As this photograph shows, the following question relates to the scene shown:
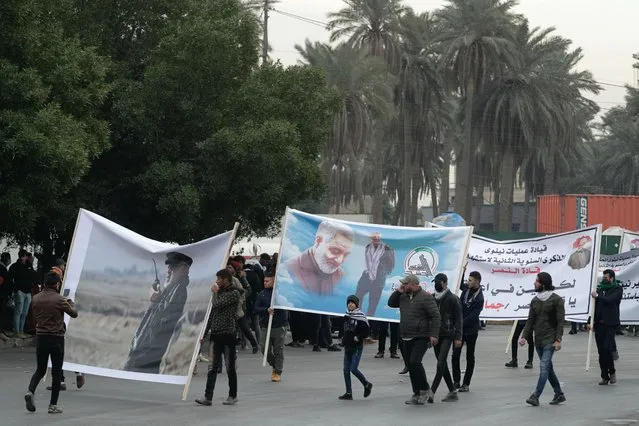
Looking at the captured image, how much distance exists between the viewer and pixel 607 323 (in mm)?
16656

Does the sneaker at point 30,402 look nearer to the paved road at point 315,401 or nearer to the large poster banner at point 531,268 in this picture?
the paved road at point 315,401

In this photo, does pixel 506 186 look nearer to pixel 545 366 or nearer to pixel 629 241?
pixel 629 241

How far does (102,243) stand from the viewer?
1462cm

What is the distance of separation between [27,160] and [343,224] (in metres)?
5.26

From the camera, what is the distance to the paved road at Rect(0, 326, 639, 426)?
12.3m

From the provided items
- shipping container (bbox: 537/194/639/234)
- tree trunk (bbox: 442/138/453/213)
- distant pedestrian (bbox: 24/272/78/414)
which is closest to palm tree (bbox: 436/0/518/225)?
shipping container (bbox: 537/194/639/234)

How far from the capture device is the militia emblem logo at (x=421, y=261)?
59.5 feet

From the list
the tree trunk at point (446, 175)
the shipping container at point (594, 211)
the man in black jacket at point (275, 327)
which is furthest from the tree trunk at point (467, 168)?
the man in black jacket at point (275, 327)

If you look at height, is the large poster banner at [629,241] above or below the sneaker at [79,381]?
above

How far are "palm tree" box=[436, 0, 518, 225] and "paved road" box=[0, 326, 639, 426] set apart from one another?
39503 millimetres

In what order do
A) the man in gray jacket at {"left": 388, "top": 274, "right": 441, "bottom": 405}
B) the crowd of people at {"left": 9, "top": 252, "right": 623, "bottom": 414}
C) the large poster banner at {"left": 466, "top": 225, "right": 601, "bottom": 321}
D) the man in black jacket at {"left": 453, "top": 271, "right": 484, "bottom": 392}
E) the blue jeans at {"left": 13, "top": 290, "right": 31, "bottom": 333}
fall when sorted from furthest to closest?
the blue jeans at {"left": 13, "top": 290, "right": 31, "bottom": 333} → the large poster banner at {"left": 466, "top": 225, "right": 601, "bottom": 321} → the man in black jacket at {"left": 453, "top": 271, "right": 484, "bottom": 392} → the man in gray jacket at {"left": 388, "top": 274, "right": 441, "bottom": 405} → the crowd of people at {"left": 9, "top": 252, "right": 623, "bottom": 414}

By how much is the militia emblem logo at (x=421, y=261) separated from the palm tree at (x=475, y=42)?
131 feet

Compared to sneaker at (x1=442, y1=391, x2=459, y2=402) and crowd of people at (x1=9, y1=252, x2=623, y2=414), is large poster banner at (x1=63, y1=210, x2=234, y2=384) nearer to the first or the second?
crowd of people at (x1=9, y1=252, x2=623, y2=414)

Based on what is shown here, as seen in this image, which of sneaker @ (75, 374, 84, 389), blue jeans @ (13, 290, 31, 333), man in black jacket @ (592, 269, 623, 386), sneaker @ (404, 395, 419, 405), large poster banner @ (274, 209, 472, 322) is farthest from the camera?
blue jeans @ (13, 290, 31, 333)
